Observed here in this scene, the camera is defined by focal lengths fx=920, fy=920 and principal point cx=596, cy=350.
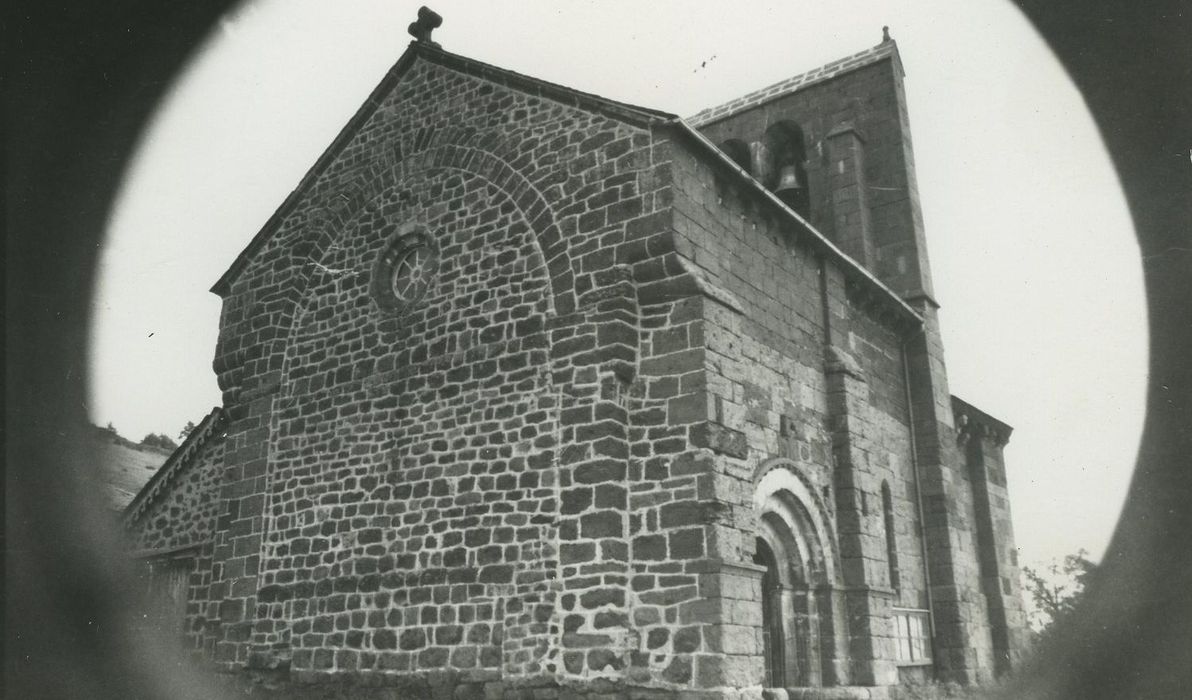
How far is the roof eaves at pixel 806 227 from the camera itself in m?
10.3

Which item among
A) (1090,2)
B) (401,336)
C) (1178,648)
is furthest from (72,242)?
(1178,648)

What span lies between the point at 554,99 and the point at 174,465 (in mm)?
8014

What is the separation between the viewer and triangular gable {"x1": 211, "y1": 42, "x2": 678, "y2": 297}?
1045 centimetres

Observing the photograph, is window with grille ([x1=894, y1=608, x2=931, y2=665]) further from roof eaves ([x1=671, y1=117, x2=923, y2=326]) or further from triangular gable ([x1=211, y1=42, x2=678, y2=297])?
triangular gable ([x1=211, y1=42, x2=678, y2=297])

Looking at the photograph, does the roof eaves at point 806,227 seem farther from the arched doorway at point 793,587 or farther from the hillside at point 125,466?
the hillside at point 125,466

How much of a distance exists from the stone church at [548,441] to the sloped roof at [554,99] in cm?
4

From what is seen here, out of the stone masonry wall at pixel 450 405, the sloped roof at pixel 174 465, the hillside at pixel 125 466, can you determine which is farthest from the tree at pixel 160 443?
the stone masonry wall at pixel 450 405

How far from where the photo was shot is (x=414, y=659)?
33.1ft

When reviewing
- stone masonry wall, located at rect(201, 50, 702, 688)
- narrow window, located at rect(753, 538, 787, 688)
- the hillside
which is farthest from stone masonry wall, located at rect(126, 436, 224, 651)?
narrow window, located at rect(753, 538, 787, 688)

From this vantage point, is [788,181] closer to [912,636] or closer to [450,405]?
[912,636]

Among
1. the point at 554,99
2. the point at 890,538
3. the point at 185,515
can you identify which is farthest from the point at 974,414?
the point at 185,515

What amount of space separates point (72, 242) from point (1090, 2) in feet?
35.5

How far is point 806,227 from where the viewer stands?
40.5ft

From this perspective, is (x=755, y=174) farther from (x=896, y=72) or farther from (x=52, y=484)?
(x=52, y=484)
